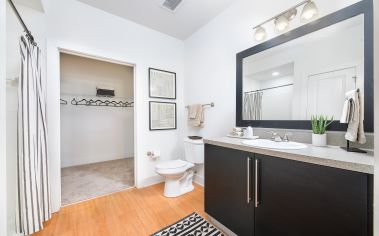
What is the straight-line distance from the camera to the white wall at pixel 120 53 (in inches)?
66.7

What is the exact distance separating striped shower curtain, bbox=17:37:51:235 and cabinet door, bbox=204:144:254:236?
155 centimetres

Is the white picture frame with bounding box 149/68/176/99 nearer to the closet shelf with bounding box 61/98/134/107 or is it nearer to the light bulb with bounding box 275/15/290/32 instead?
the light bulb with bounding box 275/15/290/32

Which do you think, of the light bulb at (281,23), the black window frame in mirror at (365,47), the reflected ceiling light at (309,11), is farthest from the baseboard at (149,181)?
the reflected ceiling light at (309,11)

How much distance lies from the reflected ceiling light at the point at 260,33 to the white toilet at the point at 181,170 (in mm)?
1389

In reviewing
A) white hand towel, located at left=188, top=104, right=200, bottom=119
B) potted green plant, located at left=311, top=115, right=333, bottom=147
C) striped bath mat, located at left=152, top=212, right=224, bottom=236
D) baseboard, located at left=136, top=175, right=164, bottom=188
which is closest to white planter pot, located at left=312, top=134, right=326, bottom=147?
potted green plant, located at left=311, top=115, right=333, bottom=147

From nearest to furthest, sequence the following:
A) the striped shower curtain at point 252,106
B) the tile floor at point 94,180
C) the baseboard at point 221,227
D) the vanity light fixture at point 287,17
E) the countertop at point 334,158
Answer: the countertop at point 334,158 → the vanity light fixture at point 287,17 → the baseboard at point 221,227 → the striped shower curtain at point 252,106 → the tile floor at point 94,180

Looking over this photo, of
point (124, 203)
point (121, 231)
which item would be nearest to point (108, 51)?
point (124, 203)

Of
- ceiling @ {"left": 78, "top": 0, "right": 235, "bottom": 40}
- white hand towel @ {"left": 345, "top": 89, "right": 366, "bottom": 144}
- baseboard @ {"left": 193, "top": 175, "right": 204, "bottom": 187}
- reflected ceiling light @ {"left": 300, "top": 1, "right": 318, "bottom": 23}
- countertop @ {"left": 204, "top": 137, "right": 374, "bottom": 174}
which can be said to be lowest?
baseboard @ {"left": 193, "top": 175, "right": 204, "bottom": 187}

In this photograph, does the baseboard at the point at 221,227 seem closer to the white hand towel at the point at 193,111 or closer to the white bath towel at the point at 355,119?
the white bath towel at the point at 355,119

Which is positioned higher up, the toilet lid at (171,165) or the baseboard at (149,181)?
the toilet lid at (171,165)

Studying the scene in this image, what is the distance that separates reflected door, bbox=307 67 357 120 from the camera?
112cm

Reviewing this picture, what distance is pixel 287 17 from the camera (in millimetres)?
1370

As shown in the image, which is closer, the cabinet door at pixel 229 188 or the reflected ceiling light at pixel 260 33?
the cabinet door at pixel 229 188

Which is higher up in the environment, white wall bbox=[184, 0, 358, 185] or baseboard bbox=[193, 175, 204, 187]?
white wall bbox=[184, 0, 358, 185]
